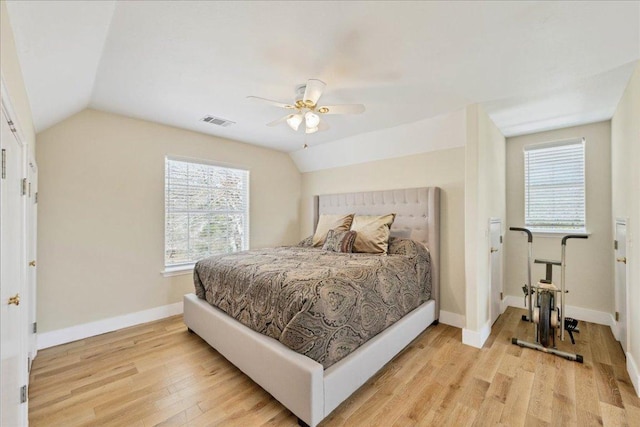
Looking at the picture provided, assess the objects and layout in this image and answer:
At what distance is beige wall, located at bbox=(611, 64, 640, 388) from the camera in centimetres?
196

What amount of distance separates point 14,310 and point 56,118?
6.77 ft

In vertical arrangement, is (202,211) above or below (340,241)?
above

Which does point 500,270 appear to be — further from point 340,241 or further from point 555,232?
point 340,241

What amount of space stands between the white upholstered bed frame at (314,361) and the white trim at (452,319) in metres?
0.10

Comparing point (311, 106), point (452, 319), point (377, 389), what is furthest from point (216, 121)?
point (452, 319)

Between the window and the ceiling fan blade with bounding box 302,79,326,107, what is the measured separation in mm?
→ 3091

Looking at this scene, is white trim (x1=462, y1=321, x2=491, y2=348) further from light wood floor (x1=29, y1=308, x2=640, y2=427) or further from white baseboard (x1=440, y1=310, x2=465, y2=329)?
white baseboard (x1=440, y1=310, x2=465, y2=329)

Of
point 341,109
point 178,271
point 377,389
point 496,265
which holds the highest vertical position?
point 341,109

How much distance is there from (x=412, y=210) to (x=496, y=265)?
1.16 m

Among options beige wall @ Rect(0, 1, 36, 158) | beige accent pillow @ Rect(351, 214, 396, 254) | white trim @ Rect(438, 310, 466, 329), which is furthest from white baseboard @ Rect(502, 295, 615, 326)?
beige wall @ Rect(0, 1, 36, 158)

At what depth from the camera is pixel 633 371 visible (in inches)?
79.2

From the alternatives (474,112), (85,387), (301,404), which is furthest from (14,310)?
(474,112)

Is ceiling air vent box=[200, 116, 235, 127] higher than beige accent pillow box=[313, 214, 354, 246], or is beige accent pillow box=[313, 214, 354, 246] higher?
ceiling air vent box=[200, 116, 235, 127]

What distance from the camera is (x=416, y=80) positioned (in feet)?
7.39
